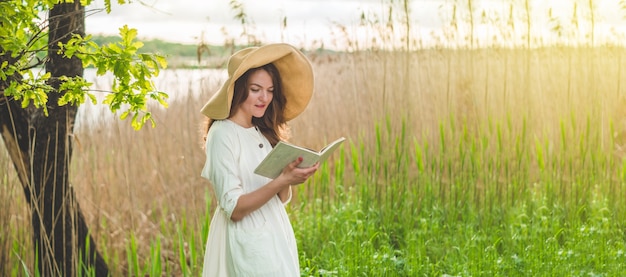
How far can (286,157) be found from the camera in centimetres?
226

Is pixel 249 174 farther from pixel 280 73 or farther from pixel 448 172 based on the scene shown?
pixel 448 172

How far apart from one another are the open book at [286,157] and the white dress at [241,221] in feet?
0.37

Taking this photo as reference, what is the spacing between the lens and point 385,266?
4.23m

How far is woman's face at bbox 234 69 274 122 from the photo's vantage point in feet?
8.11

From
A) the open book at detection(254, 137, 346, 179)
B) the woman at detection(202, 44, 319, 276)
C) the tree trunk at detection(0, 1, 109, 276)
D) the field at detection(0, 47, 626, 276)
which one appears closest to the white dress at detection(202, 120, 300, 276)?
the woman at detection(202, 44, 319, 276)

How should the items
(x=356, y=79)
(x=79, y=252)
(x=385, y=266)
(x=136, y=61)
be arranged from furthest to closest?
(x=356, y=79), (x=385, y=266), (x=79, y=252), (x=136, y=61)

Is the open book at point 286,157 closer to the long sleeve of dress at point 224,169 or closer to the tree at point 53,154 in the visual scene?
the long sleeve of dress at point 224,169

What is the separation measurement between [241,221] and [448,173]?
8.55 ft

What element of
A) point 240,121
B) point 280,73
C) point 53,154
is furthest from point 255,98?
point 53,154

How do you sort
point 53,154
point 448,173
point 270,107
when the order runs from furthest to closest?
point 448,173 < point 53,154 < point 270,107

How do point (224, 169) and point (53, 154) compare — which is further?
point (53, 154)

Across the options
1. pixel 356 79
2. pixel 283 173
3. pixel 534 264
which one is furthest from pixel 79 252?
pixel 534 264

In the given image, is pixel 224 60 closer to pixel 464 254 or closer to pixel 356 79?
pixel 356 79

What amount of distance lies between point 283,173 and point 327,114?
3700mm
